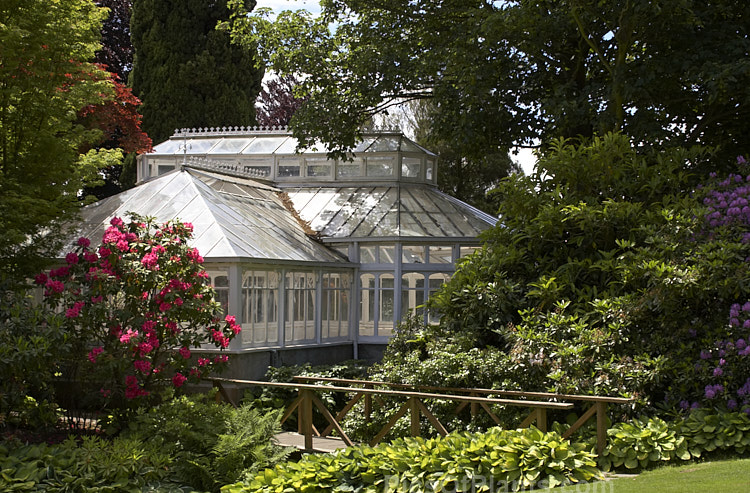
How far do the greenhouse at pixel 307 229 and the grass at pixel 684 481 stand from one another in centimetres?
567

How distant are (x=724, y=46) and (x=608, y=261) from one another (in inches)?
201

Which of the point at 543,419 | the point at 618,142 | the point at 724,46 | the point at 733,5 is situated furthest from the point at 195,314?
the point at 733,5

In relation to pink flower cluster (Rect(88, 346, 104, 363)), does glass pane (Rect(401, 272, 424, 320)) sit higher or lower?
higher

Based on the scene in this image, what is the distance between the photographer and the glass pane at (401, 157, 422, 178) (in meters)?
21.4

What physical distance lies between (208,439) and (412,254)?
964 cm

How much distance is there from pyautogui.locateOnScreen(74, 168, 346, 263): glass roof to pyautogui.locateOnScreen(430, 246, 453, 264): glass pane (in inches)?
84.2

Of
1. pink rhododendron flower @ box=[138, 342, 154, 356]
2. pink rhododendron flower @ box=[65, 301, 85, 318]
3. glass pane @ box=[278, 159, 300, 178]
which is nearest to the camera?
pink rhododendron flower @ box=[65, 301, 85, 318]

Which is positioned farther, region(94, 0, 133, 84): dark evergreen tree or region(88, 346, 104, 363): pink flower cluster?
region(94, 0, 133, 84): dark evergreen tree

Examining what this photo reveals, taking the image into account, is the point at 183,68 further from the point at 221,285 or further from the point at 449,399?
the point at 449,399

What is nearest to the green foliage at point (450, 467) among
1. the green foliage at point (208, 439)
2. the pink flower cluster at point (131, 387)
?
the green foliage at point (208, 439)

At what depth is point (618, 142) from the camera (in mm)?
12773

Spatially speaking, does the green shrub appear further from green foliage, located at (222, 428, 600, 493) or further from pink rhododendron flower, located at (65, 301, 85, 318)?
pink rhododendron flower, located at (65, 301, 85, 318)

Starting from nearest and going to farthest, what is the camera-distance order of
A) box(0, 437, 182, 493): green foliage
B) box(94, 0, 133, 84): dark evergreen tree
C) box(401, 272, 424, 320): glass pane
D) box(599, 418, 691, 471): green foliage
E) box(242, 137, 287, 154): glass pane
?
box(0, 437, 182, 493): green foliage < box(599, 418, 691, 471): green foliage < box(401, 272, 424, 320): glass pane < box(242, 137, 287, 154): glass pane < box(94, 0, 133, 84): dark evergreen tree

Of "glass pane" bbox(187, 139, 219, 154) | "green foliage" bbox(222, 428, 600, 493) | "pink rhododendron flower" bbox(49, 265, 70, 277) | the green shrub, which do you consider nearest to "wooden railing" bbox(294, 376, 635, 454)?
"green foliage" bbox(222, 428, 600, 493)
